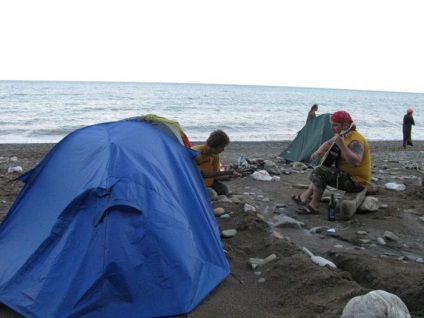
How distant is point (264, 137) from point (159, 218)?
20.6 meters

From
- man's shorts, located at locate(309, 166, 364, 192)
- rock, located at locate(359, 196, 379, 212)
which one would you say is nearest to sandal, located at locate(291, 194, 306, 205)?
man's shorts, located at locate(309, 166, 364, 192)

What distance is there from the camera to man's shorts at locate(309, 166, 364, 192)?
6656 mm

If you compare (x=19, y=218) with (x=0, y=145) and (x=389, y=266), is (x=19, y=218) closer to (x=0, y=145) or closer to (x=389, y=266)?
(x=389, y=266)

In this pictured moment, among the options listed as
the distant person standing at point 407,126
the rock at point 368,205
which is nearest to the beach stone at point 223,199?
the rock at point 368,205

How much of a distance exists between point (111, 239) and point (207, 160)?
307cm

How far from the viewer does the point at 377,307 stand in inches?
124

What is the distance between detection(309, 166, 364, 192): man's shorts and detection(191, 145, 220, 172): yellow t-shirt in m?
1.49

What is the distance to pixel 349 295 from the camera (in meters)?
3.85

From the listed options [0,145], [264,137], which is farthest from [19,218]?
[264,137]

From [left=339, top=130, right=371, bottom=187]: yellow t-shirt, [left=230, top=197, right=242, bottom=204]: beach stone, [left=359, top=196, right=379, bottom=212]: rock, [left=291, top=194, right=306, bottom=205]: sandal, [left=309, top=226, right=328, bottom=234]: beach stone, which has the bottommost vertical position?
[left=291, top=194, right=306, bottom=205]: sandal

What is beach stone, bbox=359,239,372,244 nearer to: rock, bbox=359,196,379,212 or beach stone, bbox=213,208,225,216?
rock, bbox=359,196,379,212

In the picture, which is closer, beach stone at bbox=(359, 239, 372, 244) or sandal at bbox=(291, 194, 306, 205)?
beach stone at bbox=(359, 239, 372, 244)

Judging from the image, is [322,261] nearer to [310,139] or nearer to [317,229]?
[317,229]

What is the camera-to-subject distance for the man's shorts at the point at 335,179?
666 cm
